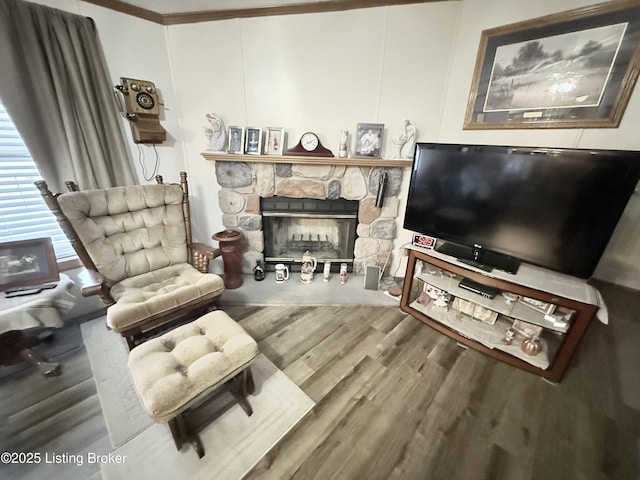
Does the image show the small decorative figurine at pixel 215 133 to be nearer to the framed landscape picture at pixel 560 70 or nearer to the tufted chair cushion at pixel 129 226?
the tufted chair cushion at pixel 129 226

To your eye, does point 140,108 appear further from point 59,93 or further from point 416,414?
point 416,414

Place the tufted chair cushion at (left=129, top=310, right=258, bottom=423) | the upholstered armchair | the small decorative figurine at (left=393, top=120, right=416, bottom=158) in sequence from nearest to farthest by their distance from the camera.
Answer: the tufted chair cushion at (left=129, top=310, right=258, bottom=423)
the upholstered armchair
the small decorative figurine at (left=393, top=120, right=416, bottom=158)

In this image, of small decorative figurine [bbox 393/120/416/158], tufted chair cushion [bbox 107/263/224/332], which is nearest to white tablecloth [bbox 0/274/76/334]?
tufted chair cushion [bbox 107/263/224/332]

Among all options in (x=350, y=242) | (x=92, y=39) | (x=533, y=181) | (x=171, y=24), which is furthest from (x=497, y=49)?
(x=92, y=39)

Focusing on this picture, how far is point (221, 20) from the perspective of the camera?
186 centimetres

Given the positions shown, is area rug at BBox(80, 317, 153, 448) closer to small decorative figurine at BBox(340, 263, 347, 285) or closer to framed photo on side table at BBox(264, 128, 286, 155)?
small decorative figurine at BBox(340, 263, 347, 285)

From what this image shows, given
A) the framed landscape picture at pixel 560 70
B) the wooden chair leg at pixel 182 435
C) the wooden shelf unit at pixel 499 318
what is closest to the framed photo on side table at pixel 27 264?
the wooden chair leg at pixel 182 435

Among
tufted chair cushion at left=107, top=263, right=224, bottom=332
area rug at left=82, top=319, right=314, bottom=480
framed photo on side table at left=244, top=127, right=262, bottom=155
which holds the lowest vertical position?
area rug at left=82, top=319, right=314, bottom=480

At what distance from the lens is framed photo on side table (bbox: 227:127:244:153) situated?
6.64ft

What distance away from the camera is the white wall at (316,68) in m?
1.73

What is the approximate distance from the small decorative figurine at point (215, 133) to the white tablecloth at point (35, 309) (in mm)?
1384

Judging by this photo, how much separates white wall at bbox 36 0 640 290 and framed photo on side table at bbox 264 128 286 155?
0.28 feet

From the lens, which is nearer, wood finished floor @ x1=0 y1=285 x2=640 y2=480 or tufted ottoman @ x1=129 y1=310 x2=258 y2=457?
tufted ottoman @ x1=129 y1=310 x2=258 y2=457

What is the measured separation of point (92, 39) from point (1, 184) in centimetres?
110
